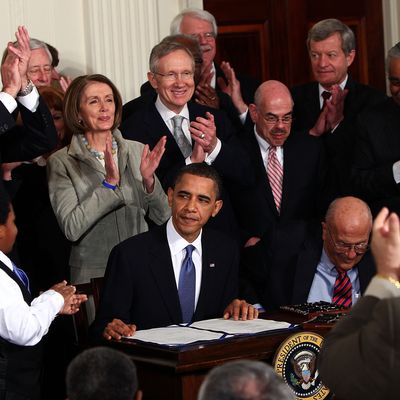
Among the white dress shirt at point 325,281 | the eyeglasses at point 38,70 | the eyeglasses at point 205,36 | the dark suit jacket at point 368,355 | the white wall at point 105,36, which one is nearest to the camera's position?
the dark suit jacket at point 368,355

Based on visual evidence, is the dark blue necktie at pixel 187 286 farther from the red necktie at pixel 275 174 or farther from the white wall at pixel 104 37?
the white wall at pixel 104 37

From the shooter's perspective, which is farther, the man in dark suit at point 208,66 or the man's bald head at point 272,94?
the man in dark suit at point 208,66

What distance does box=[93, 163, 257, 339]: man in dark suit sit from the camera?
15.0ft

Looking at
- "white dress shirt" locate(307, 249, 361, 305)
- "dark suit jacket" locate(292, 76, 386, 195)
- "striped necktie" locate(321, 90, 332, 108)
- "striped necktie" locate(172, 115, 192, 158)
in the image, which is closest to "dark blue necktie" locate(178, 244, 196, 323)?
"white dress shirt" locate(307, 249, 361, 305)

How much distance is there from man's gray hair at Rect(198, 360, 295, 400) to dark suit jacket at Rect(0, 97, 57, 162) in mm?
2719

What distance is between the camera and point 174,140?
5.66 meters

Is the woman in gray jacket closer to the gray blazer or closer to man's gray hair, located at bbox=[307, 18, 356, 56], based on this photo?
the gray blazer

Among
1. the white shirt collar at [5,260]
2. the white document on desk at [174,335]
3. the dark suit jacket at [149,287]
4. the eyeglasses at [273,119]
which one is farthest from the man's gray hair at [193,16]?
the white shirt collar at [5,260]

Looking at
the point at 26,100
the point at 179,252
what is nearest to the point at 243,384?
the point at 179,252

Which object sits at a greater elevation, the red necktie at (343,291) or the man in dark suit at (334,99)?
the man in dark suit at (334,99)

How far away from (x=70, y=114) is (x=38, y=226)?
1.83ft

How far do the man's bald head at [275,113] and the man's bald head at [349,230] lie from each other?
0.88 m

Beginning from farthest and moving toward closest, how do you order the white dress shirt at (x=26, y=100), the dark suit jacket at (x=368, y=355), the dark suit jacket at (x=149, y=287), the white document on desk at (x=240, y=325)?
1. the white dress shirt at (x=26, y=100)
2. the dark suit jacket at (x=149, y=287)
3. the white document on desk at (x=240, y=325)
4. the dark suit jacket at (x=368, y=355)

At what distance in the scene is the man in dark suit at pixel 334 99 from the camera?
19.3ft
